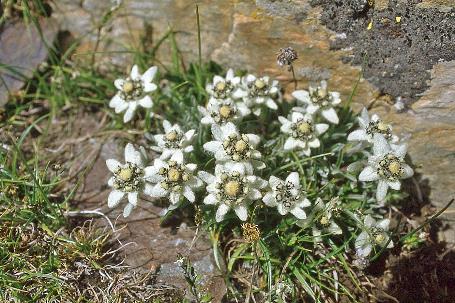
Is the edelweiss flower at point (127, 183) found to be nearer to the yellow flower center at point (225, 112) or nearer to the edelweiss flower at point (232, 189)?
the edelweiss flower at point (232, 189)

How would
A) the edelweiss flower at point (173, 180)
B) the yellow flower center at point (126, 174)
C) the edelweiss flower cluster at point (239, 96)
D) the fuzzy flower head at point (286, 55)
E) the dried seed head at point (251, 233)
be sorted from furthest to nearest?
the edelweiss flower cluster at point (239, 96), the fuzzy flower head at point (286, 55), the yellow flower center at point (126, 174), the edelweiss flower at point (173, 180), the dried seed head at point (251, 233)

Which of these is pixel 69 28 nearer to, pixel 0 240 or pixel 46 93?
pixel 46 93

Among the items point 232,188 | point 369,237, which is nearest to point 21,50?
point 232,188

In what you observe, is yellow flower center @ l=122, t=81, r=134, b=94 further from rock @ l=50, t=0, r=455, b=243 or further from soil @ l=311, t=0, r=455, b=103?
soil @ l=311, t=0, r=455, b=103

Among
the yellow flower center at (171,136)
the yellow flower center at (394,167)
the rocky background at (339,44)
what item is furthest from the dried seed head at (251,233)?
the yellow flower center at (394,167)

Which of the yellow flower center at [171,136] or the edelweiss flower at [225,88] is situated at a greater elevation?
the edelweiss flower at [225,88]

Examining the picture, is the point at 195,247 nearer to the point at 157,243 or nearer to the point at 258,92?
the point at 157,243

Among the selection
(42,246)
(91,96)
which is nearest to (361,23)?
(91,96)
